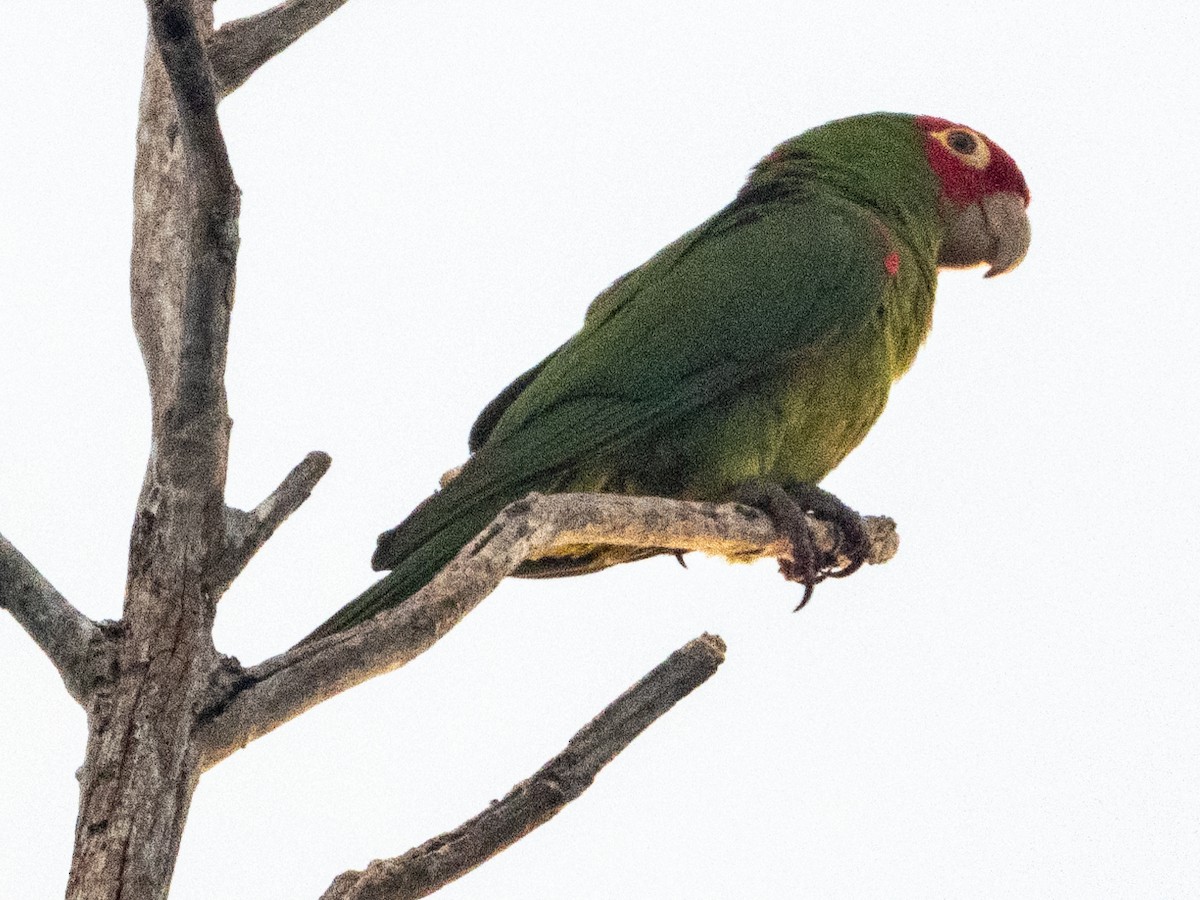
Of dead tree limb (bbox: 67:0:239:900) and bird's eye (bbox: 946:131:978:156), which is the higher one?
bird's eye (bbox: 946:131:978:156)

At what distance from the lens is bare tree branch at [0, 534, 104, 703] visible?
1770 millimetres

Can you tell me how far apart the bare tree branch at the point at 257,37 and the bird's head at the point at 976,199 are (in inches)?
63.2

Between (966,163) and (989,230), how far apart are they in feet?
0.59

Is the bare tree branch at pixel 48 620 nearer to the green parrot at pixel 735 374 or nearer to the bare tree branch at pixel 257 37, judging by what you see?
the green parrot at pixel 735 374

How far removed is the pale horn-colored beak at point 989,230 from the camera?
3447 mm

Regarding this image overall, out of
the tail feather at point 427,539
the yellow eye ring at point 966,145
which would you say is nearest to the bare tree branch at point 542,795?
the tail feather at point 427,539

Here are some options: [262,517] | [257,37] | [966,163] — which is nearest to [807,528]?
[262,517]

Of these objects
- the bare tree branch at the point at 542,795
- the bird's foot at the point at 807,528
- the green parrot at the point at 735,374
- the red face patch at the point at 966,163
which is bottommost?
the bare tree branch at the point at 542,795

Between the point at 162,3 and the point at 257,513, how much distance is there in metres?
0.74

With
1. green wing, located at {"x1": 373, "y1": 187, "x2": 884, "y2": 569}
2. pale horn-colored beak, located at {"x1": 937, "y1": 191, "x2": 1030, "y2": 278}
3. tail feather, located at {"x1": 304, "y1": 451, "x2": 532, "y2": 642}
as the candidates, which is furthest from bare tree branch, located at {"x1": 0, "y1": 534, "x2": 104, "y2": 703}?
pale horn-colored beak, located at {"x1": 937, "y1": 191, "x2": 1030, "y2": 278}

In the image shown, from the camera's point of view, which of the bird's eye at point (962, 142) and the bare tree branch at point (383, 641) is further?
the bird's eye at point (962, 142)

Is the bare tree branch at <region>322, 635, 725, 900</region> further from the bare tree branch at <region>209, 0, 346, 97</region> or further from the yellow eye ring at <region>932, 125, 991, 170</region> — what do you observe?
the yellow eye ring at <region>932, 125, 991, 170</region>

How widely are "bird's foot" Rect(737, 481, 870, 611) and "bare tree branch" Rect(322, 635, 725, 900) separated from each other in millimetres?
628

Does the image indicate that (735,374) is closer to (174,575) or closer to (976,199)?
(976,199)
